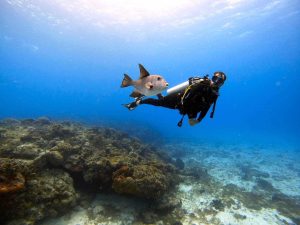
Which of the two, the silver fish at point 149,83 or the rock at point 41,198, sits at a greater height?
the silver fish at point 149,83

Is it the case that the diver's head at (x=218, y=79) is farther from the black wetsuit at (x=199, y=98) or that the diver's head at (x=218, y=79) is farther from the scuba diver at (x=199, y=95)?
the black wetsuit at (x=199, y=98)

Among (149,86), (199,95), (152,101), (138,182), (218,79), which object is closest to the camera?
(149,86)

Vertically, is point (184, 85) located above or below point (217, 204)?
above

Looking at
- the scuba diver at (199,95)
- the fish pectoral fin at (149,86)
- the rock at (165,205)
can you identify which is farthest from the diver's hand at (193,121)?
the rock at (165,205)

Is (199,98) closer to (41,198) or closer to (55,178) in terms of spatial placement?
(41,198)

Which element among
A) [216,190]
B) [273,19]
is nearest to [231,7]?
[273,19]

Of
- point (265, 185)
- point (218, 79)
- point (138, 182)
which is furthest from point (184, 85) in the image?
point (265, 185)

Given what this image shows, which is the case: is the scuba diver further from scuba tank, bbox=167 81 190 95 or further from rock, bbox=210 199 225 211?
rock, bbox=210 199 225 211

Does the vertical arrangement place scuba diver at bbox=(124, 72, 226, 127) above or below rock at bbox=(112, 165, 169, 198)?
above

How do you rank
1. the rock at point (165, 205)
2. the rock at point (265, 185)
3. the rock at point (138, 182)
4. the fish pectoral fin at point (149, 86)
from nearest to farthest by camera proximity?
the fish pectoral fin at point (149, 86)
the rock at point (138, 182)
the rock at point (165, 205)
the rock at point (265, 185)

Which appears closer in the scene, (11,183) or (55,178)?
(11,183)

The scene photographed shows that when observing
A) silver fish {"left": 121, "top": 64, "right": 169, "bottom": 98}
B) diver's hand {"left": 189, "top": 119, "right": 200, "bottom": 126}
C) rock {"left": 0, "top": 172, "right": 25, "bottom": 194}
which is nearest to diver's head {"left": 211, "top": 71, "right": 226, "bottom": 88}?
diver's hand {"left": 189, "top": 119, "right": 200, "bottom": 126}

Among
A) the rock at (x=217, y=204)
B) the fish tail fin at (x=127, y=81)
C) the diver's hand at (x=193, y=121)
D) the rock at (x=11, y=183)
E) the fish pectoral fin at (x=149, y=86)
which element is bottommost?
the rock at (x=217, y=204)

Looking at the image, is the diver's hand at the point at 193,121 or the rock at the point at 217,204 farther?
the rock at the point at 217,204
